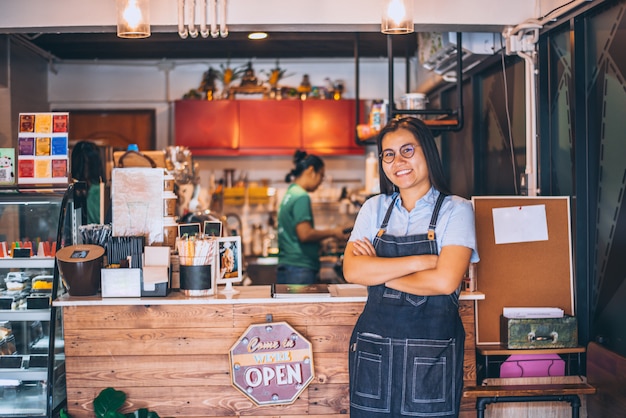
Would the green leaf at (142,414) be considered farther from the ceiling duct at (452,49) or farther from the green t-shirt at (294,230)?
the ceiling duct at (452,49)

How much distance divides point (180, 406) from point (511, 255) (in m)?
1.76

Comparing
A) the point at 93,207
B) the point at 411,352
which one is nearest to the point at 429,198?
the point at 411,352

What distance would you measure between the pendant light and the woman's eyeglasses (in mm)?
1336

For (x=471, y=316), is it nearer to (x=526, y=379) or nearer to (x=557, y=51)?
(x=526, y=379)

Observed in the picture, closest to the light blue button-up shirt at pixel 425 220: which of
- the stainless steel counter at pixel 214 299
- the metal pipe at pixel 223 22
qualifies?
the stainless steel counter at pixel 214 299

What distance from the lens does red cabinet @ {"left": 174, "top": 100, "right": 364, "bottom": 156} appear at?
7508 mm

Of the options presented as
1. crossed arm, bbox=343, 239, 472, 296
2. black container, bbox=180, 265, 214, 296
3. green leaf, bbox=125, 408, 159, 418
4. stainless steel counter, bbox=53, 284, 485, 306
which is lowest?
green leaf, bbox=125, 408, 159, 418

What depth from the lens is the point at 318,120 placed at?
24.8 ft

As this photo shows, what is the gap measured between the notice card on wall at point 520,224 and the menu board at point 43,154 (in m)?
2.27

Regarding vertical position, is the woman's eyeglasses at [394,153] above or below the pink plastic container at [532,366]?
above

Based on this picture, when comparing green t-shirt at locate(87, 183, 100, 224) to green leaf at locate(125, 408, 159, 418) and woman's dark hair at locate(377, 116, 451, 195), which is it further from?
woman's dark hair at locate(377, 116, 451, 195)

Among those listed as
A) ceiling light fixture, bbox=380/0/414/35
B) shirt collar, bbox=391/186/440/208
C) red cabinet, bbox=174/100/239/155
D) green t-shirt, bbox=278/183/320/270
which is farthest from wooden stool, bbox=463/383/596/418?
red cabinet, bbox=174/100/239/155

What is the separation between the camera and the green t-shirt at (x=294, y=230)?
17.5 ft

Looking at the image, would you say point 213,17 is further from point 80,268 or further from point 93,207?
point 93,207
